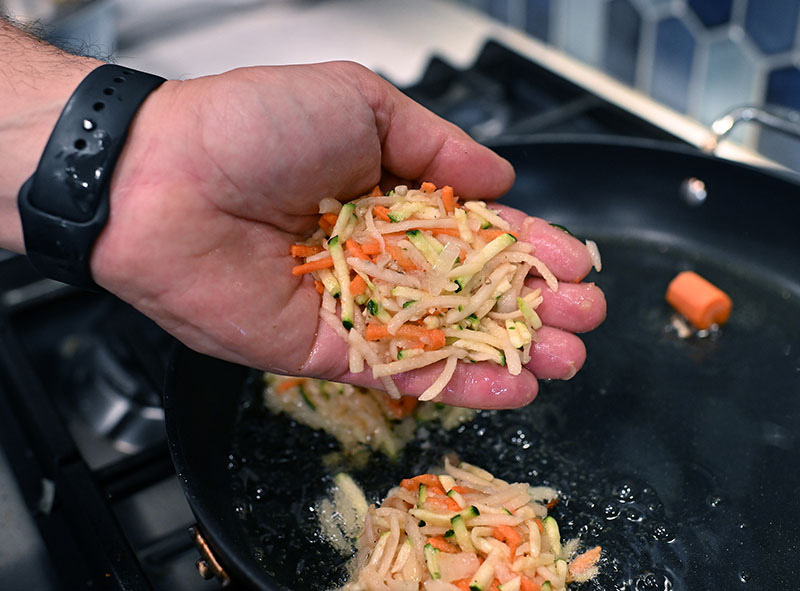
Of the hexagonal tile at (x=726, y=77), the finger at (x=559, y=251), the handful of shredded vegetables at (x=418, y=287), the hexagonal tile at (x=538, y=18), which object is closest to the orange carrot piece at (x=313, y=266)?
the handful of shredded vegetables at (x=418, y=287)

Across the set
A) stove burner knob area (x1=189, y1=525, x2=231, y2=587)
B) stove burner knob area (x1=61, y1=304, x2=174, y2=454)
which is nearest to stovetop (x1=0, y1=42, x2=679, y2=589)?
stove burner knob area (x1=61, y1=304, x2=174, y2=454)

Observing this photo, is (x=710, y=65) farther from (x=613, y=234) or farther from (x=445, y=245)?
(x=445, y=245)

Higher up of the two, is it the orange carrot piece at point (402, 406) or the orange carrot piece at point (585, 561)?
the orange carrot piece at point (402, 406)

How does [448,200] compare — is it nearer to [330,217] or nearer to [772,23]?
[330,217]

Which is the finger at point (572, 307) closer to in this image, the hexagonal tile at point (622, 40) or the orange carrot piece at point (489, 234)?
the orange carrot piece at point (489, 234)

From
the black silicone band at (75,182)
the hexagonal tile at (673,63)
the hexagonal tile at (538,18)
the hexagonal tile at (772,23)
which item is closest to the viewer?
the black silicone band at (75,182)

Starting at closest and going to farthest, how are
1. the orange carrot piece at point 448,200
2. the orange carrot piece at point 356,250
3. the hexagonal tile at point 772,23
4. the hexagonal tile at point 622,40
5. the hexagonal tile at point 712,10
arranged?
the orange carrot piece at point 356,250 → the orange carrot piece at point 448,200 → the hexagonal tile at point 772,23 → the hexagonal tile at point 712,10 → the hexagonal tile at point 622,40

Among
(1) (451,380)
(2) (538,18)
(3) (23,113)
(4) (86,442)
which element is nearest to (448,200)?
(1) (451,380)

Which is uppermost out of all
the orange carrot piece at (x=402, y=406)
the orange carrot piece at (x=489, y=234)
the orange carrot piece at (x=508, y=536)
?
the orange carrot piece at (x=489, y=234)
